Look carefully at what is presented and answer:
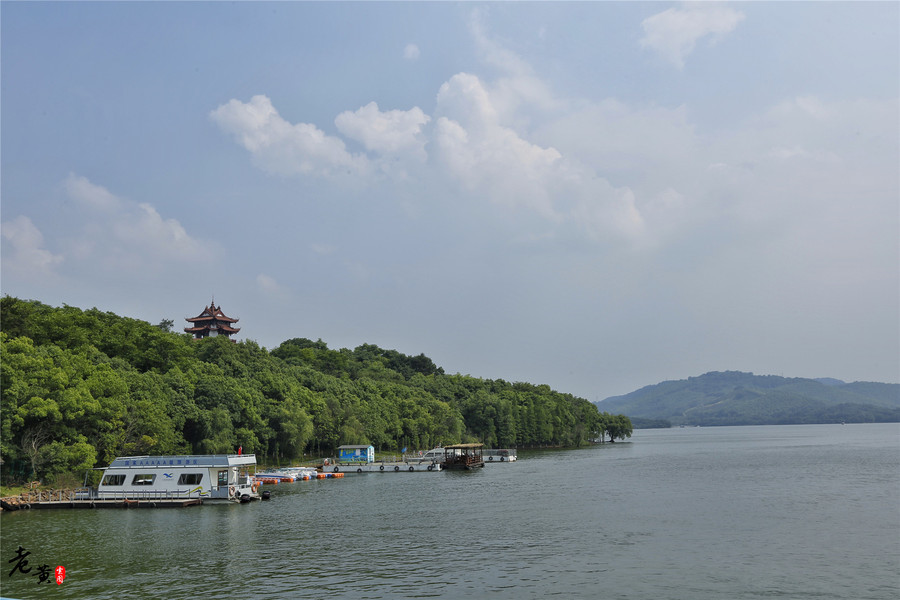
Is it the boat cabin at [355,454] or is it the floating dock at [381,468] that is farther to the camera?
the boat cabin at [355,454]

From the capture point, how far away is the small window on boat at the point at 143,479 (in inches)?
2160

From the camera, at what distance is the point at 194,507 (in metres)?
53.0

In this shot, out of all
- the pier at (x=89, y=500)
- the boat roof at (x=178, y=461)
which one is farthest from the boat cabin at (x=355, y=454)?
the pier at (x=89, y=500)

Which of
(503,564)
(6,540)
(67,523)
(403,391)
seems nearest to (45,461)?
(67,523)

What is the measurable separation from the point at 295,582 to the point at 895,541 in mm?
31398

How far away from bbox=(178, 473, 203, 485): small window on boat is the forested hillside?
8.26 metres

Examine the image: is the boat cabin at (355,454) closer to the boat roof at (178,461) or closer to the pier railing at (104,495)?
the boat roof at (178,461)

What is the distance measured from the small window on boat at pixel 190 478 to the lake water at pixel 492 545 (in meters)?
3.65

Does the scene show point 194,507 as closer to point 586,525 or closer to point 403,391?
point 586,525

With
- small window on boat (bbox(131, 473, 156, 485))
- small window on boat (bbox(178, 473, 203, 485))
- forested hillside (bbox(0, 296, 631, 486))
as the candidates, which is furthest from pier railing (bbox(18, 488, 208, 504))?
forested hillside (bbox(0, 296, 631, 486))

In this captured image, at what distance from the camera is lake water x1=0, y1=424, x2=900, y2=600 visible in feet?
89.4

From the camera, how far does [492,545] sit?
35.4 m

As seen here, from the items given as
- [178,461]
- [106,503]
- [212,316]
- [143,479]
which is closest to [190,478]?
[178,461]

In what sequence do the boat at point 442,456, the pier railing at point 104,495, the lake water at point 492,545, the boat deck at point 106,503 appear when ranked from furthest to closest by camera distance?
the boat at point 442,456
the pier railing at point 104,495
the boat deck at point 106,503
the lake water at point 492,545
